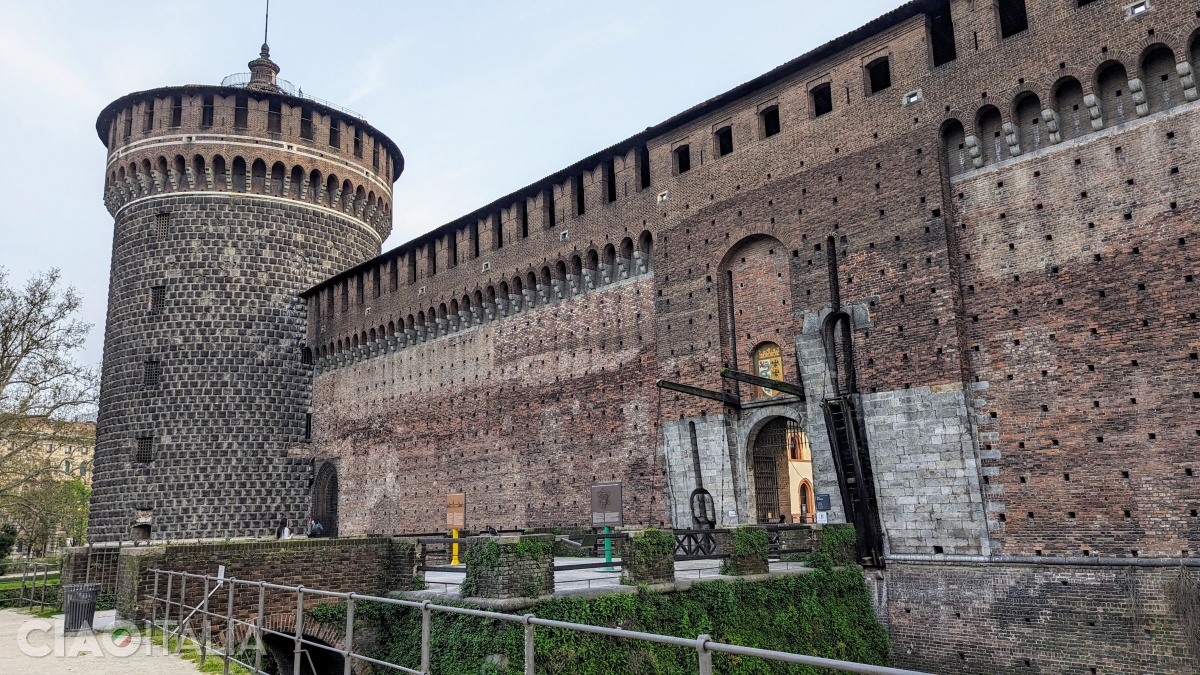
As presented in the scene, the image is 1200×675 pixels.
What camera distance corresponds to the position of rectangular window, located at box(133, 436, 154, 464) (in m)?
29.4

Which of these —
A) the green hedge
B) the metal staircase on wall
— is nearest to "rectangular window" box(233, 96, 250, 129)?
the green hedge

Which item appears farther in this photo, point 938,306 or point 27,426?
point 27,426

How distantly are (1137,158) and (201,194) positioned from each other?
1129 inches

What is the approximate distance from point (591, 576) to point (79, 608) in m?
7.41

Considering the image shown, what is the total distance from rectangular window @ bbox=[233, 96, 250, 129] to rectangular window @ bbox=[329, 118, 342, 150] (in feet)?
9.64

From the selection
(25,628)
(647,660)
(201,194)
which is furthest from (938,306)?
(201,194)

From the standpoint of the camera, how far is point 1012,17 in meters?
16.5

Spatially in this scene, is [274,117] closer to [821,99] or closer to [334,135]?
[334,135]

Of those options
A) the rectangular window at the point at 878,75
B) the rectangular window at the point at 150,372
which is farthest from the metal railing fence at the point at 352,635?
the rectangular window at the point at 150,372

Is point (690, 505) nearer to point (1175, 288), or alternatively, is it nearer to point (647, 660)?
point (647, 660)

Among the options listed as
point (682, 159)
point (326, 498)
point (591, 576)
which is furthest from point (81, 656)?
point (326, 498)

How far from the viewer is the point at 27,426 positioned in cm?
2697

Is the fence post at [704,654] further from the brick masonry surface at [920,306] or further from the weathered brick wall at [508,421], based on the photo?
the weathered brick wall at [508,421]

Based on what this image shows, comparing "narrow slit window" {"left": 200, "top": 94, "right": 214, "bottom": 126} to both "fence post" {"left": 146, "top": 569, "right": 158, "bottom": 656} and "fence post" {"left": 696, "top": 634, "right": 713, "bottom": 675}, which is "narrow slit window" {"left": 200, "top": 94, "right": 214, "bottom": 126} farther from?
"fence post" {"left": 696, "top": 634, "right": 713, "bottom": 675}
